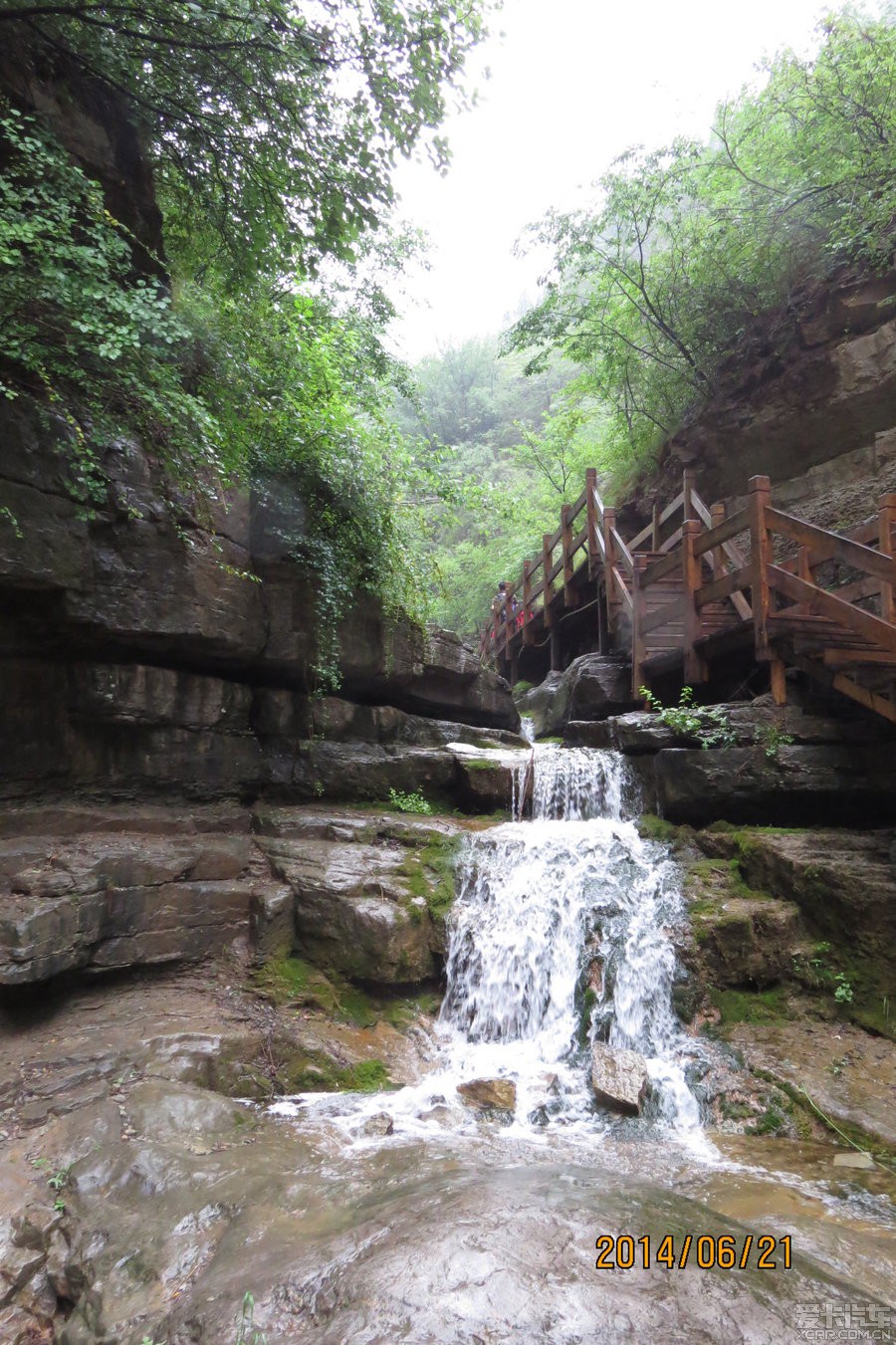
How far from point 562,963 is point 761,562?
15.5ft

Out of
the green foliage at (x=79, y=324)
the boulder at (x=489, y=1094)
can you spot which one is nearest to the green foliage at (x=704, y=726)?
the boulder at (x=489, y=1094)

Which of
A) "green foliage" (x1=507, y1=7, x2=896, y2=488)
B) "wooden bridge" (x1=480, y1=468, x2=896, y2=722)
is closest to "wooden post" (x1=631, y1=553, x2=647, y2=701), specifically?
Answer: "wooden bridge" (x1=480, y1=468, x2=896, y2=722)

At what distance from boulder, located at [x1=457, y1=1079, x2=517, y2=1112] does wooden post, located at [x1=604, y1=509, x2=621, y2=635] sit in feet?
26.7

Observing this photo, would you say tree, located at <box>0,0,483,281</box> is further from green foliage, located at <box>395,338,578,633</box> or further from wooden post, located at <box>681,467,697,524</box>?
wooden post, located at <box>681,467,697,524</box>

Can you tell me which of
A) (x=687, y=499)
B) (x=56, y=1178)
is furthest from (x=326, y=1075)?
(x=687, y=499)

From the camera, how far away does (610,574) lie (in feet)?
39.4

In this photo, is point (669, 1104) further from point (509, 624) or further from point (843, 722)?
point (509, 624)

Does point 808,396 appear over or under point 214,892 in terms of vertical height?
over

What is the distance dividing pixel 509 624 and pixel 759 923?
12249 mm

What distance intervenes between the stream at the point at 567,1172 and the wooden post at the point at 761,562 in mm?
2429

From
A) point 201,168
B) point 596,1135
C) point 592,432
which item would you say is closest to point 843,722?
point 596,1135

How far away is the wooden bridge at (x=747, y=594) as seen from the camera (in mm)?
→ 6852

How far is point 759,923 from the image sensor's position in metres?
6.16

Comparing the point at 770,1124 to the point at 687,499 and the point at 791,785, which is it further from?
the point at 687,499
